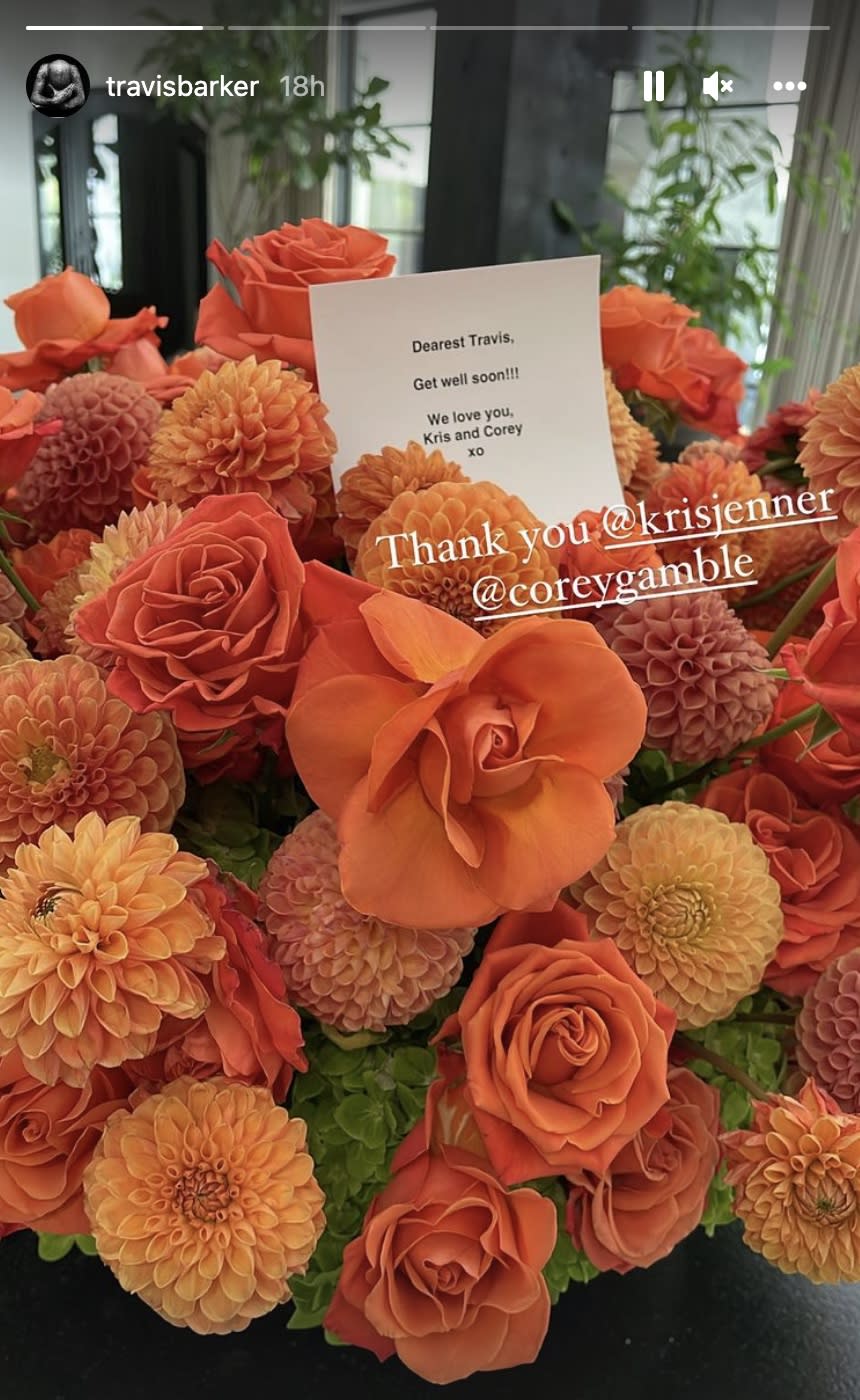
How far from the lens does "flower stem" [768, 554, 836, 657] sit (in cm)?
43

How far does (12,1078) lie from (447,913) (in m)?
0.16

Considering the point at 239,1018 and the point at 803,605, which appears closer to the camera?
the point at 239,1018

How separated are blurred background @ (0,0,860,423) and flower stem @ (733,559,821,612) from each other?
23 centimetres

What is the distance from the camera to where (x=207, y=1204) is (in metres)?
0.30

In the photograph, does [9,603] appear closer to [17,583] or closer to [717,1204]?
[17,583]

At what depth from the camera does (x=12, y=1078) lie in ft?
1.10

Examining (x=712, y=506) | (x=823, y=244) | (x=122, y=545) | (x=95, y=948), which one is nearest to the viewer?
(x=95, y=948)

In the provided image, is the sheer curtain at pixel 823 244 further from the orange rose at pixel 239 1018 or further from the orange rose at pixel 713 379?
the orange rose at pixel 239 1018

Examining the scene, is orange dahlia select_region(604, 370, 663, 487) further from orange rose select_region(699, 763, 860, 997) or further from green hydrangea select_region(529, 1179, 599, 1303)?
green hydrangea select_region(529, 1179, 599, 1303)

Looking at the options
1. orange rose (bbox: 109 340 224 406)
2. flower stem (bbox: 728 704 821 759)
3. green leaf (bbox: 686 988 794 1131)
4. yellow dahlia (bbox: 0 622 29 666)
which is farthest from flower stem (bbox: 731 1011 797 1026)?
orange rose (bbox: 109 340 224 406)
